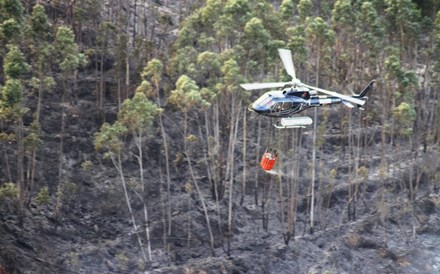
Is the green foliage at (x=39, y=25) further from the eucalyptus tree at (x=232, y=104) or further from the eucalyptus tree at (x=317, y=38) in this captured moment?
the eucalyptus tree at (x=317, y=38)

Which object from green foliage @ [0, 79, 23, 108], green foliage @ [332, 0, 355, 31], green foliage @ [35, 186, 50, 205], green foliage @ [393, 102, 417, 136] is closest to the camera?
green foliage @ [0, 79, 23, 108]

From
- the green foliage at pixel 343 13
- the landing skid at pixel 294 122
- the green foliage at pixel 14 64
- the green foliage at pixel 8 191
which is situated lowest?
the green foliage at pixel 8 191

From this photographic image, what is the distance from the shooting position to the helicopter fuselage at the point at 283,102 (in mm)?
31656

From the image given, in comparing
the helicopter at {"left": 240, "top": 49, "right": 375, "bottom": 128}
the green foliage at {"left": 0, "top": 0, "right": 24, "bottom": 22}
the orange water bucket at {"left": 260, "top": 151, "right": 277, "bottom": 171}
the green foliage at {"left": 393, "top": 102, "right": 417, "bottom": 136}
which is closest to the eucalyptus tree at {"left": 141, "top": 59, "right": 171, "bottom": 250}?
the green foliage at {"left": 0, "top": 0, "right": 24, "bottom": 22}

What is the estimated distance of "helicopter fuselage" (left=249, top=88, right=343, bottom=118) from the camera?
31.7m

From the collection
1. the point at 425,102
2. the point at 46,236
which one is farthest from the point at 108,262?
the point at 425,102

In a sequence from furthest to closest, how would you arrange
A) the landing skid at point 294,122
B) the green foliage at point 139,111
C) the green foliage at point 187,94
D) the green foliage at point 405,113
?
the green foliage at point 405,113, the green foliage at point 187,94, the green foliage at point 139,111, the landing skid at point 294,122

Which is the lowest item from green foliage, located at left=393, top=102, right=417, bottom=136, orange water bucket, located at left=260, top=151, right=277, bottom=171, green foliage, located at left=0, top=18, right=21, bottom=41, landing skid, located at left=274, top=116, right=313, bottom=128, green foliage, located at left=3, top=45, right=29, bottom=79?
orange water bucket, located at left=260, top=151, right=277, bottom=171

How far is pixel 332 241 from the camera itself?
43.1 m

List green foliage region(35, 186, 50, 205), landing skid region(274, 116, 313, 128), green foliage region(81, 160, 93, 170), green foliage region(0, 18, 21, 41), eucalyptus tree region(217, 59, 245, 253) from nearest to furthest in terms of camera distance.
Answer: landing skid region(274, 116, 313, 128) < green foliage region(0, 18, 21, 41) < eucalyptus tree region(217, 59, 245, 253) < green foliage region(35, 186, 50, 205) < green foliage region(81, 160, 93, 170)

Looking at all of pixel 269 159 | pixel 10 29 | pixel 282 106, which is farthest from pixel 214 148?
pixel 282 106

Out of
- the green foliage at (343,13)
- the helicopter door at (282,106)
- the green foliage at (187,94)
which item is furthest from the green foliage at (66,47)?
the green foliage at (343,13)

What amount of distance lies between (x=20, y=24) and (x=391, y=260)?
17.6 metres

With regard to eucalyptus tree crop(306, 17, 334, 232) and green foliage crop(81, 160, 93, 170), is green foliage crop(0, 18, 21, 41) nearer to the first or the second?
green foliage crop(81, 160, 93, 170)
